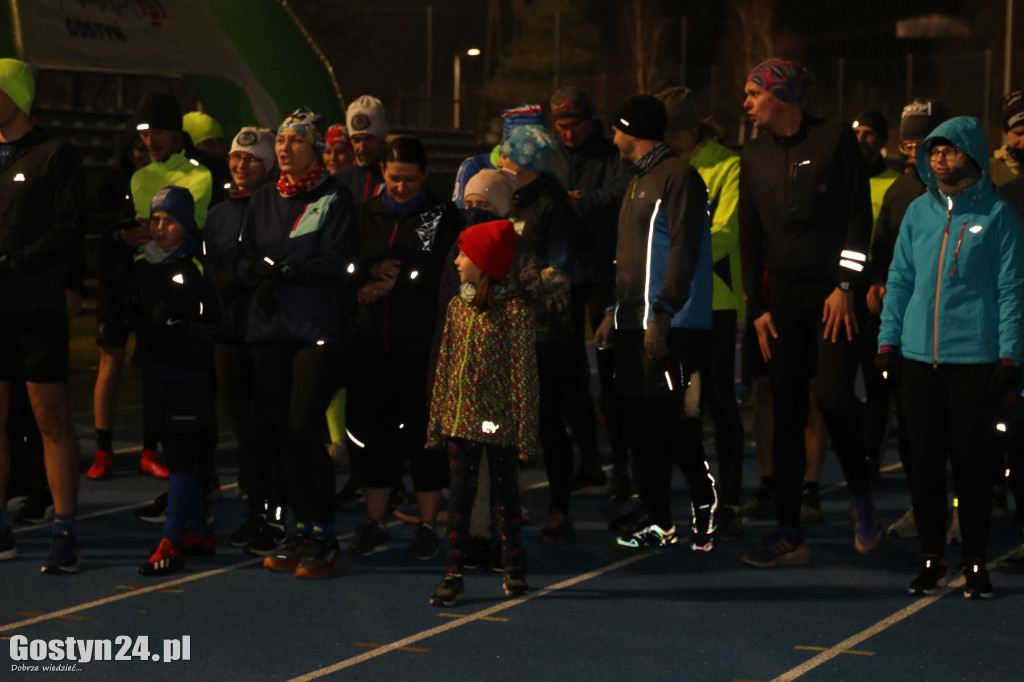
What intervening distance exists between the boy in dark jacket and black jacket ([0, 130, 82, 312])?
38 cm

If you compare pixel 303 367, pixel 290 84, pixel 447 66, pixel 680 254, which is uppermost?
pixel 447 66

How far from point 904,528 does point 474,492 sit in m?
2.57

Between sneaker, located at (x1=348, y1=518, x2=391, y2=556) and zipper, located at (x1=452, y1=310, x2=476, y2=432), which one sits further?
sneaker, located at (x1=348, y1=518, x2=391, y2=556)

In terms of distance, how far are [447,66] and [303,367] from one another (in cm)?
4836

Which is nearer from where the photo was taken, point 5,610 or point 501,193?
point 5,610

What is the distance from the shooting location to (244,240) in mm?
7270

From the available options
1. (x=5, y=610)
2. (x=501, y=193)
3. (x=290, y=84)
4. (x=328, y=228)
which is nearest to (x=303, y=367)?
(x=328, y=228)

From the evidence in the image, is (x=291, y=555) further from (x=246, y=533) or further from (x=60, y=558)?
(x=60, y=558)

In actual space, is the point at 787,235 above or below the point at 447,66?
below

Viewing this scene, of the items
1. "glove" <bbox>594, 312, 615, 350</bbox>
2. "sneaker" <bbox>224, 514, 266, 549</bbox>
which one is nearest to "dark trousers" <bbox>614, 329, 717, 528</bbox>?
"glove" <bbox>594, 312, 615, 350</bbox>

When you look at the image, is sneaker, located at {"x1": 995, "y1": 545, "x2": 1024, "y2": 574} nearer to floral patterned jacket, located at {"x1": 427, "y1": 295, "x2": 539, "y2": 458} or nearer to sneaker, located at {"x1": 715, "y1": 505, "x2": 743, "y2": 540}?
sneaker, located at {"x1": 715, "y1": 505, "x2": 743, "y2": 540}

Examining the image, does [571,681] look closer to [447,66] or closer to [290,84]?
[290,84]

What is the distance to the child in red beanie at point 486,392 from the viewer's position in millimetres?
6577

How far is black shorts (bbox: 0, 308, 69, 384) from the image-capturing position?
7.13 m
